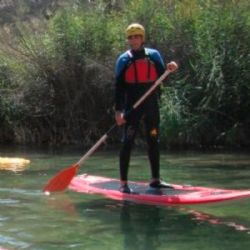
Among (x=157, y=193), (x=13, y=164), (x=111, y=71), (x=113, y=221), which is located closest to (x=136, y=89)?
(x=157, y=193)

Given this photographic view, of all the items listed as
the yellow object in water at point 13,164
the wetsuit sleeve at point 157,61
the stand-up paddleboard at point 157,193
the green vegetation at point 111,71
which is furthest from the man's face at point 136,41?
the green vegetation at point 111,71

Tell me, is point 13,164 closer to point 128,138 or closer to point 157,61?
point 128,138

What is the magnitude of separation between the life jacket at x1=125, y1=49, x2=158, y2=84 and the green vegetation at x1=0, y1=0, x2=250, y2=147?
6.23m

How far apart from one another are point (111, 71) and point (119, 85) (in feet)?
25.4

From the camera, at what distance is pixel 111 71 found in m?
15.1

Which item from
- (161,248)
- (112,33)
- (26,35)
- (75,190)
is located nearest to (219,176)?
(75,190)

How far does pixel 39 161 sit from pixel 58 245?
6.38 m

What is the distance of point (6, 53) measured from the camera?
53.1 feet

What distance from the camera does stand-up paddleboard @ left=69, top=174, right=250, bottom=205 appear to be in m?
6.88

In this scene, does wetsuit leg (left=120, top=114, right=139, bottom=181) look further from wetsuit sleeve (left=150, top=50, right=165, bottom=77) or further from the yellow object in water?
the yellow object in water

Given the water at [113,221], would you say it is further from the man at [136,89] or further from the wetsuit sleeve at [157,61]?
the wetsuit sleeve at [157,61]

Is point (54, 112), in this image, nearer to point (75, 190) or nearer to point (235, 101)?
point (235, 101)

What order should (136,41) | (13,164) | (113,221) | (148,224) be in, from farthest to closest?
(13,164) < (136,41) < (113,221) < (148,224)

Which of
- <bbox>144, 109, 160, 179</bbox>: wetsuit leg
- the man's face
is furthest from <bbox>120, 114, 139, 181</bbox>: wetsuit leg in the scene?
the man's face
